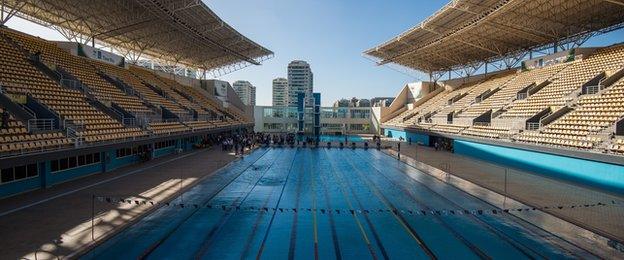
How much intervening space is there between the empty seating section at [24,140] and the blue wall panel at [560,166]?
2511 cm

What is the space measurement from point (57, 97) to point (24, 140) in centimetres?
704

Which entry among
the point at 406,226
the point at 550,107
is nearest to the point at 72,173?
the point at 406,226

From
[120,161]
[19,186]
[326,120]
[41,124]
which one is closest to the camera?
[19,186]

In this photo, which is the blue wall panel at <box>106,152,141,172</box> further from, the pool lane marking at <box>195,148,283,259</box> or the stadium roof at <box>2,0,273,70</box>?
the stadium roof at <box>2,0,273,70</box>

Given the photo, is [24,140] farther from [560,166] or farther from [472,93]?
[472,93]

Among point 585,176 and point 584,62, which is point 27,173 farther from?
point 584,62

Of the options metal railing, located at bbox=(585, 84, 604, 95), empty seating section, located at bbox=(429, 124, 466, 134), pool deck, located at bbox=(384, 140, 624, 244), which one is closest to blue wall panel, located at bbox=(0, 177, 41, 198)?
pool deck, located at bbox=(384, 140, 624, 244)

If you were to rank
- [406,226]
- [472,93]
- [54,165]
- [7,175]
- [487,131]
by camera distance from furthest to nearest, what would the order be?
[472,93], [487,131], [54,165], [7,175], [406,226]

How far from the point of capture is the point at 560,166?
68.6 feet

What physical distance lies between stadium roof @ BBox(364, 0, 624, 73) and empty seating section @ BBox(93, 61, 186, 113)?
29.6 meters

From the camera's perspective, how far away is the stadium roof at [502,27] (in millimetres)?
32250

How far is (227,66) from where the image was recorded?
62.3m

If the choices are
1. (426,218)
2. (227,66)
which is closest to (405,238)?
(426,218)

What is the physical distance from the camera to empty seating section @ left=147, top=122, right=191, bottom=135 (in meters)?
27.1
